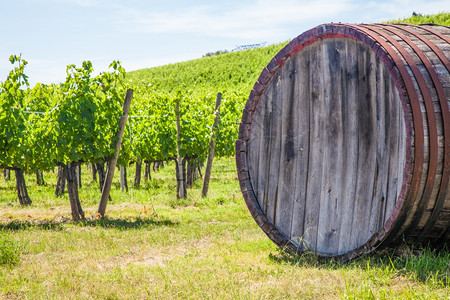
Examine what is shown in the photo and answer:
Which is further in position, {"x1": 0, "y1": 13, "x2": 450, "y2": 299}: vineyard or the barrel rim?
{"x1": 0, "y1": 13, "x2": 450, "y2": 299}: vineyard

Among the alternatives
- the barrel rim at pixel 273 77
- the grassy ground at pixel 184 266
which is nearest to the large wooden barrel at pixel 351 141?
the barrel rim at pixel 273 77

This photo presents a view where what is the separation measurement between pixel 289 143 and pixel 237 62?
5659 centimetres

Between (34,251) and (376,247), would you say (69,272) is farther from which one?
(376,247)

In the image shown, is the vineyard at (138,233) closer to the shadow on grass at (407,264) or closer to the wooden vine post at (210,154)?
the shadow on grass at (407,264)

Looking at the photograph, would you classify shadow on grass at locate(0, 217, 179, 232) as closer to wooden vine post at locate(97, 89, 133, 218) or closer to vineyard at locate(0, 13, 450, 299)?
vineyard at locate(0, 13, 450, 299)

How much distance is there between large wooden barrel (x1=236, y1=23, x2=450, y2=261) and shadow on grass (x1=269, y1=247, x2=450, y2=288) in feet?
0.36

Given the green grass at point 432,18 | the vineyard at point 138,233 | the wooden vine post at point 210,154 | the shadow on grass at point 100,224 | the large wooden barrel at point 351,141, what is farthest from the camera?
the green grass at point 432,18

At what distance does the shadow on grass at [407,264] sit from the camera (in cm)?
369

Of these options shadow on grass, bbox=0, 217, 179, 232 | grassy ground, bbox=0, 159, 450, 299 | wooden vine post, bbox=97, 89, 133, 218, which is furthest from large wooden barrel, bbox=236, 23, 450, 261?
wooden vine post, bbox=97, 89, 133, 218

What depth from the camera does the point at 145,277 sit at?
4594mm

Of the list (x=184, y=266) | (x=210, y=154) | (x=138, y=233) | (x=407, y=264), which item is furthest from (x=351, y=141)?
(x=210, y=154)

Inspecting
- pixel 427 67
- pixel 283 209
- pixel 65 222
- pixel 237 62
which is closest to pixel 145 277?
pixel 283 209

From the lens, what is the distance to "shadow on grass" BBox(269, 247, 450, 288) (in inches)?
145

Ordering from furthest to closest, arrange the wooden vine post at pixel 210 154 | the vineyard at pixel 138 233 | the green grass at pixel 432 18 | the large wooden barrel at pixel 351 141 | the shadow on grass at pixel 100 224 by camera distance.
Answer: the green grass at pixel 432 18 < the wooden vine post at pixel 210 154 < the shadow on grass at pixel 100 224 < the vineyard at pixel 138 233 < the large wooden barrel at pixel 351 141
